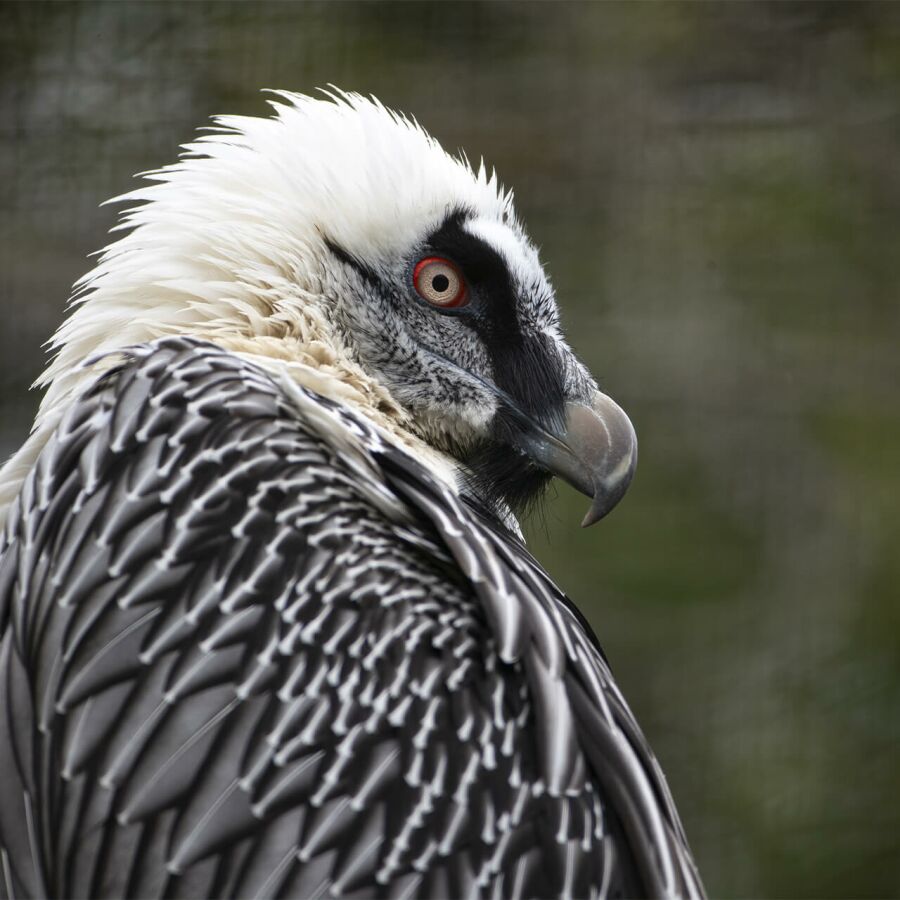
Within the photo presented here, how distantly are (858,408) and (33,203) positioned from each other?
3.30 m

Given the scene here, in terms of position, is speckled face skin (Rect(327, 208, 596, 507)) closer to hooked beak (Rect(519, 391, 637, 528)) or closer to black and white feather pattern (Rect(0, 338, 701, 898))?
hooked beak (Rect(519, 391, 637, 528))

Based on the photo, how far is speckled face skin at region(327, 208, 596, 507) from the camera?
278cm

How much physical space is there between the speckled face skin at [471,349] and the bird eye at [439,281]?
0.01 metres

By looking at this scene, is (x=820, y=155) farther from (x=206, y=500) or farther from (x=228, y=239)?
(x=206, y=500)

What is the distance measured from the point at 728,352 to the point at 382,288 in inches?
128

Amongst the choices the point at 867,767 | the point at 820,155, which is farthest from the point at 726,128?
the point at 867,767

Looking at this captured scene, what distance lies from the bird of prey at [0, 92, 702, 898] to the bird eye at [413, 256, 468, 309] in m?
A: 0.36

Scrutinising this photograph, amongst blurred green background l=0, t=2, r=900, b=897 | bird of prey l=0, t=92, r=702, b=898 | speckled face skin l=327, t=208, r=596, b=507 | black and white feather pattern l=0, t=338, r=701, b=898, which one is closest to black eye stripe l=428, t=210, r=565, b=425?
speckled face skin l=327, t=208, r=596, b=507

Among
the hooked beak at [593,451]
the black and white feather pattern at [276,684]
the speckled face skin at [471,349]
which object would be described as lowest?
the black and white feather pattern at [276,684]

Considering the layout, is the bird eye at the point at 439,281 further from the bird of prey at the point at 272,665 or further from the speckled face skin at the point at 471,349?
the bird of prey at the point at 272,665

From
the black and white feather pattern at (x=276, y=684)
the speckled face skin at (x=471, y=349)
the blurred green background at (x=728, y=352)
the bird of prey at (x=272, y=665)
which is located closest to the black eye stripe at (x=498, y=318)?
the speckled face skin at (x=471, y=349)

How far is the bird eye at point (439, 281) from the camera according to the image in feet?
9.28

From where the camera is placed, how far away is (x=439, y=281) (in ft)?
9.32

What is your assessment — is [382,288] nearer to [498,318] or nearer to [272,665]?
[498,318]
